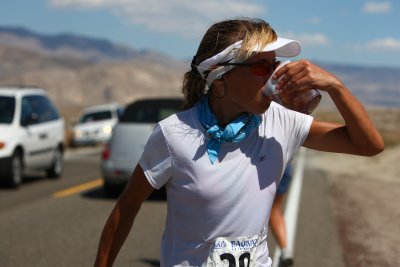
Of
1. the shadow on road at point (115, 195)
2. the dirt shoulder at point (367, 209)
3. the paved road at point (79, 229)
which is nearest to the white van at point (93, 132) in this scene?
the dirt shoulder at point (367, 209)

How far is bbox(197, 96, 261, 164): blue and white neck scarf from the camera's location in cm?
297

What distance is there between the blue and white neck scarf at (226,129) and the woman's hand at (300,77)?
0.65ft

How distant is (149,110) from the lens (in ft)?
45.8

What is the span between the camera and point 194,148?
2.98 meters

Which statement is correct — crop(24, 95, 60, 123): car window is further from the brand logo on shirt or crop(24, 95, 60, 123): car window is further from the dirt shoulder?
the brand logo on shirt

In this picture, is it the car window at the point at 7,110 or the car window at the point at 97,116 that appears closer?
the car window at the point at 7,110

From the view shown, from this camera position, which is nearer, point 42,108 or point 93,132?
point 42,108

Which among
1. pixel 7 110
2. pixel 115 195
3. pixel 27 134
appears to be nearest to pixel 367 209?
pixel 115 195

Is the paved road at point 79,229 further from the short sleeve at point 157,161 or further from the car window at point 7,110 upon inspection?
the short sleeve at point 157,161

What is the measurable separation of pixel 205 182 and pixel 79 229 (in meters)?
7.44

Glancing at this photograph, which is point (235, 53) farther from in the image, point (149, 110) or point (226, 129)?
point (149, 110)

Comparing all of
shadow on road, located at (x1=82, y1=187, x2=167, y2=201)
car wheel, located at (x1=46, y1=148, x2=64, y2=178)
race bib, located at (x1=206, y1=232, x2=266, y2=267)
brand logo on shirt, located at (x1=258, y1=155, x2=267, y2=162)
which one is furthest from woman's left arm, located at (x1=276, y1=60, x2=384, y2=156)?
car wheel, located at (x1=46, y1=148, x2=64, y2=178)

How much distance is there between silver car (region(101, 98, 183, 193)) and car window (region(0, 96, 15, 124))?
2.61m

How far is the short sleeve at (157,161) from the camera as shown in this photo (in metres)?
3.01
